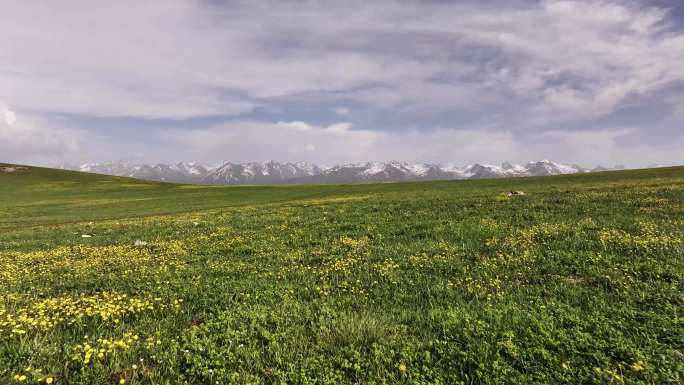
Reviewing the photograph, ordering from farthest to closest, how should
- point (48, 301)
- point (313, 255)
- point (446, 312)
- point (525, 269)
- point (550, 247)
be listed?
point (313, 255) → point (550, 247) → point (525, 269) → point (48, 301) → point (446, 312)

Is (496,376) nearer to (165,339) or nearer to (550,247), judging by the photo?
(165,339)

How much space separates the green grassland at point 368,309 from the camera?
6.75 meters

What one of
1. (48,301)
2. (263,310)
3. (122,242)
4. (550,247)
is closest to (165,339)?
(263,310)

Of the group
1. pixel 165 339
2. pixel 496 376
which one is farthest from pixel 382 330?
pixel 165 339

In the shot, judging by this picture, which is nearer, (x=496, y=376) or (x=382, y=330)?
(x=496, y=376)

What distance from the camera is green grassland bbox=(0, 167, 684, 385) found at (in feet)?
22.2

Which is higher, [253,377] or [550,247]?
[550,247]

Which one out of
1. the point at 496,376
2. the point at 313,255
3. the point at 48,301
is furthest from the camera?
the point at 313,255

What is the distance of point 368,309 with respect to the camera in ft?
31.0

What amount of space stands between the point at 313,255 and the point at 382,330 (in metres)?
7.66

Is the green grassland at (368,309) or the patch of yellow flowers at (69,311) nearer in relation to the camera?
the green grassland at (368,309)

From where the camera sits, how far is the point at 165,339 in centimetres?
806

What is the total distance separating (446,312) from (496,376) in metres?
2.34

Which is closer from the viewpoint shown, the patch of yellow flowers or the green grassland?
the green grassland
